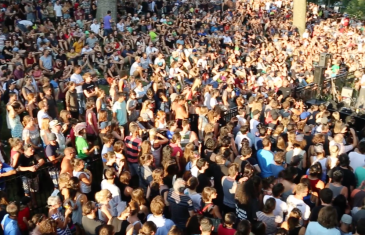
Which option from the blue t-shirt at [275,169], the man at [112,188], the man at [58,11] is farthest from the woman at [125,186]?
the man at [58,11]

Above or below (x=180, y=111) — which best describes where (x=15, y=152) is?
above

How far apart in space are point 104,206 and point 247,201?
1.88m

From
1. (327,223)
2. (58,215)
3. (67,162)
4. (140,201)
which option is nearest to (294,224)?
(327,223)

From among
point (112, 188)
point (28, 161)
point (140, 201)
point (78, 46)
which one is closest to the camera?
point (140, 201)

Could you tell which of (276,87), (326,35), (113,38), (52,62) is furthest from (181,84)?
(326,35)

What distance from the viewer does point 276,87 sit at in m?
12.4

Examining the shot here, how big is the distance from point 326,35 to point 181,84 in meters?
12.2

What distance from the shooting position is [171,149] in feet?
21.8

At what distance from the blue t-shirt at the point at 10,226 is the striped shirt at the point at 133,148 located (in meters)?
2.42

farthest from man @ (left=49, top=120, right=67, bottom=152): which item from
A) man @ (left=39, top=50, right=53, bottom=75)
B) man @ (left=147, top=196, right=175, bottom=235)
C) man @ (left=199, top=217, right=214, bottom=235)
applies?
man @ (left=39, top=50, right=53, bottom=75)

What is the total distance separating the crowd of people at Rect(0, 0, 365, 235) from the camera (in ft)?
17.2

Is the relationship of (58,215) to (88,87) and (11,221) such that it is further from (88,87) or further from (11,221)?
(88,87)

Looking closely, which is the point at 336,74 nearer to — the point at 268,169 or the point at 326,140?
the point at 326,140

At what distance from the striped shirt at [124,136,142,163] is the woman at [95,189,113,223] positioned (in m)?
1.72
